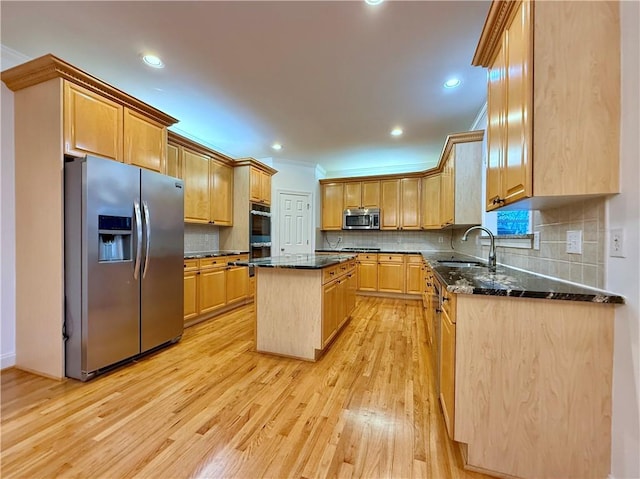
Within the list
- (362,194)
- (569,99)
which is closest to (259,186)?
(362,194)

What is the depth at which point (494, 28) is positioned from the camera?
1.51m

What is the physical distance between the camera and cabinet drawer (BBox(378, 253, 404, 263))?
→ 16.5 feet

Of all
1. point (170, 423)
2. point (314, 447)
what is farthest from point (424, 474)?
point (170, 423)

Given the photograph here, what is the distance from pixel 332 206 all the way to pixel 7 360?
506cm

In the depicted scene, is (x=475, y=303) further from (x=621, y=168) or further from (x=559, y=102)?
(x=559, y=102)

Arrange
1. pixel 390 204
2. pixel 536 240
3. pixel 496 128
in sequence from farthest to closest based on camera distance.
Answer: pixel 390 204 < pixel 536 240 < pixel 496 128

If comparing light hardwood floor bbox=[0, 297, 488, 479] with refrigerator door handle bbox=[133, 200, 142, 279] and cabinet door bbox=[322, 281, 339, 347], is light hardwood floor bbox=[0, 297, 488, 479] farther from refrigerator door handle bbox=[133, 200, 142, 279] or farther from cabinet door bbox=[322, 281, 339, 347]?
refrigerator door handle bbox=[133, 200, 142, 279]

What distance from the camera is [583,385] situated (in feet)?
3.84

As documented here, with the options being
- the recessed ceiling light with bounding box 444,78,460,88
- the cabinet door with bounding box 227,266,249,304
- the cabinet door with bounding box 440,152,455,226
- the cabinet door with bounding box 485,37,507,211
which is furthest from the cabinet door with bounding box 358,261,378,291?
the cabinet door with bounding box 485,37,507,211

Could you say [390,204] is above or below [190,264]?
above

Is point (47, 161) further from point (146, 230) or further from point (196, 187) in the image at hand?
point (196, 187)

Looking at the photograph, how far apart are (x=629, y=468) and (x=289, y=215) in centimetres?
513

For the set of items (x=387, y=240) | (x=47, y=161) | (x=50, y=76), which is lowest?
(x=387, y=240)

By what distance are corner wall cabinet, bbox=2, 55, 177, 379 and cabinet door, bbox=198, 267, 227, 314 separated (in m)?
1.48
